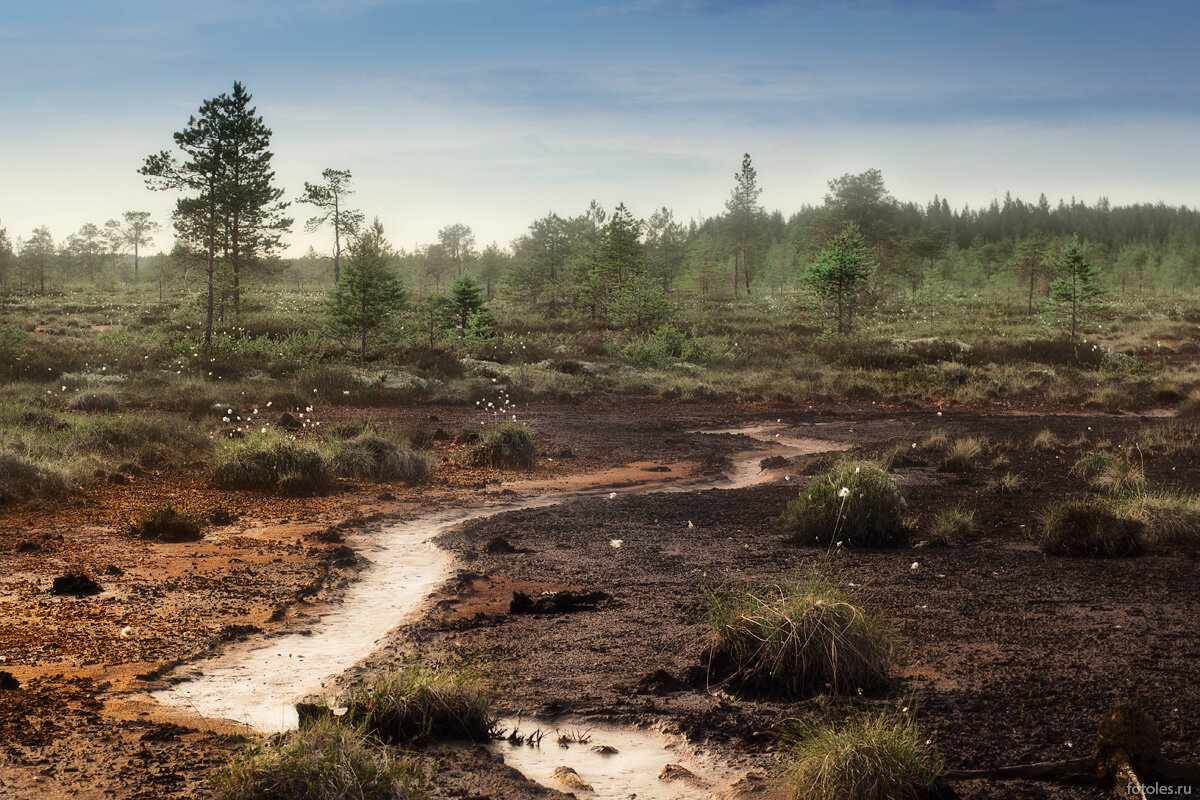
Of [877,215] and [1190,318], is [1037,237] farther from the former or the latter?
[1190,318]

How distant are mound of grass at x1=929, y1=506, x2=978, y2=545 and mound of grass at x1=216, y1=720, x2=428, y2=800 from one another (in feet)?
24.1

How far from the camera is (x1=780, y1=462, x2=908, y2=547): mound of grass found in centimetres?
932

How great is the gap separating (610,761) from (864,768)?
148 cm

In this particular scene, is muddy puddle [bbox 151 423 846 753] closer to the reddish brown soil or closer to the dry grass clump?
the reddish brown soil

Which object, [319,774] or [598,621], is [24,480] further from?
[319,774]

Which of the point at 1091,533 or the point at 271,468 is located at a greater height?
the point at 1091,533

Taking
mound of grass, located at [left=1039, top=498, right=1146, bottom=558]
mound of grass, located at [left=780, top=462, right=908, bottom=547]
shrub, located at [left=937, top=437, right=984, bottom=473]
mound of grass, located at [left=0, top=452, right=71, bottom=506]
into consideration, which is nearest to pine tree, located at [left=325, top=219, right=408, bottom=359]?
mound of grass, located at [left=0, top=452, right=71, bottom=506]

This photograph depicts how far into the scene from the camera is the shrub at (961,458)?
559 inches

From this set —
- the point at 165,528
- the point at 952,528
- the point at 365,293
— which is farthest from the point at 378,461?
the point at 365,293

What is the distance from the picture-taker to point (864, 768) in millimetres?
3771

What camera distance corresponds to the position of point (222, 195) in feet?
130

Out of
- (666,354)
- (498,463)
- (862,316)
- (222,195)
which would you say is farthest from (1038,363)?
(222,195)

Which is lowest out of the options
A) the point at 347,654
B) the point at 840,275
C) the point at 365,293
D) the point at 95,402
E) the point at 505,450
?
the point at 347,654

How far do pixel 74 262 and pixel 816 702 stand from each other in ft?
360
